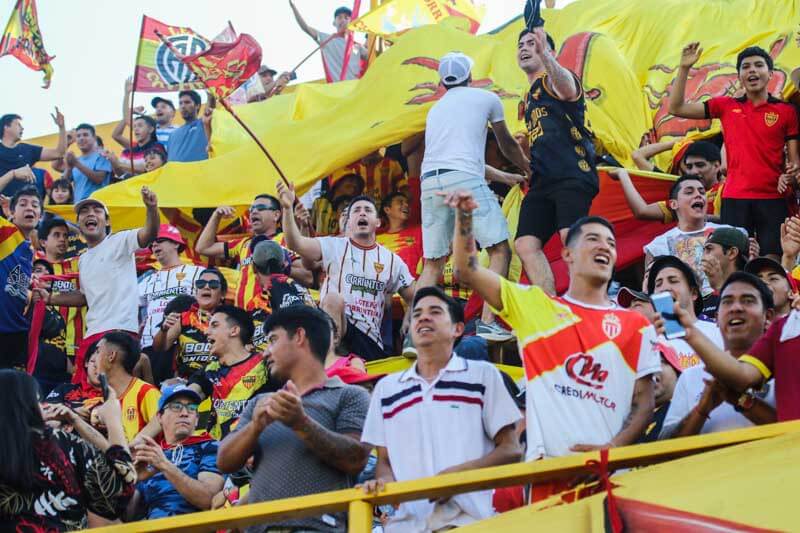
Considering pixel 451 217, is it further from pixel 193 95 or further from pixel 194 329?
pixel 193 95

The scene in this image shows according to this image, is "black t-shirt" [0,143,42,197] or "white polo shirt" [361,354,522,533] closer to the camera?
"white polo shirt" [361,354,522,533]

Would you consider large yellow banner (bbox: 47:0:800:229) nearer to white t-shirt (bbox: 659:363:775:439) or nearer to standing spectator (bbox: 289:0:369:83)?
standing spectator (bbox: 289:0:369:83)

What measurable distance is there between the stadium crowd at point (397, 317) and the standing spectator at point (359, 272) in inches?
0.6

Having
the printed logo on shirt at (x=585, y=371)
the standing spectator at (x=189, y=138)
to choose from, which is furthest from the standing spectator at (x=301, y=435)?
the standing spectator at (x=189, y=138)

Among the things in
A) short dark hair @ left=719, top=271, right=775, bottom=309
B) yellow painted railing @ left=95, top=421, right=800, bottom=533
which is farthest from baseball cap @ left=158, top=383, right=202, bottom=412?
short dark hair @ left=719, top=271, right=775, bottom=309

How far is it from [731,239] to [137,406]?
3521mm

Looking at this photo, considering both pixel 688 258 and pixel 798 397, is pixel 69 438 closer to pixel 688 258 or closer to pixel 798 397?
pixel 798 397

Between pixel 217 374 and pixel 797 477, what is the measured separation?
4.55 meters

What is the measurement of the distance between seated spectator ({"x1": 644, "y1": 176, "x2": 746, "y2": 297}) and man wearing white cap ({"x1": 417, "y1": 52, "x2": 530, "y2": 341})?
991 mm

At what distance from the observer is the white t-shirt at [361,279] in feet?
30.3

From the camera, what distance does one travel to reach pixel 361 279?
925 centimetres

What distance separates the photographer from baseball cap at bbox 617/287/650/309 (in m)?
6.96

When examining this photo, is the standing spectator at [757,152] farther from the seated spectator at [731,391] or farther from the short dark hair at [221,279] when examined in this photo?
the seated spectator at [731,391]

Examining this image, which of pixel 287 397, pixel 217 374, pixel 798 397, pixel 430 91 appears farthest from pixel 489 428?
pixel 430 91
